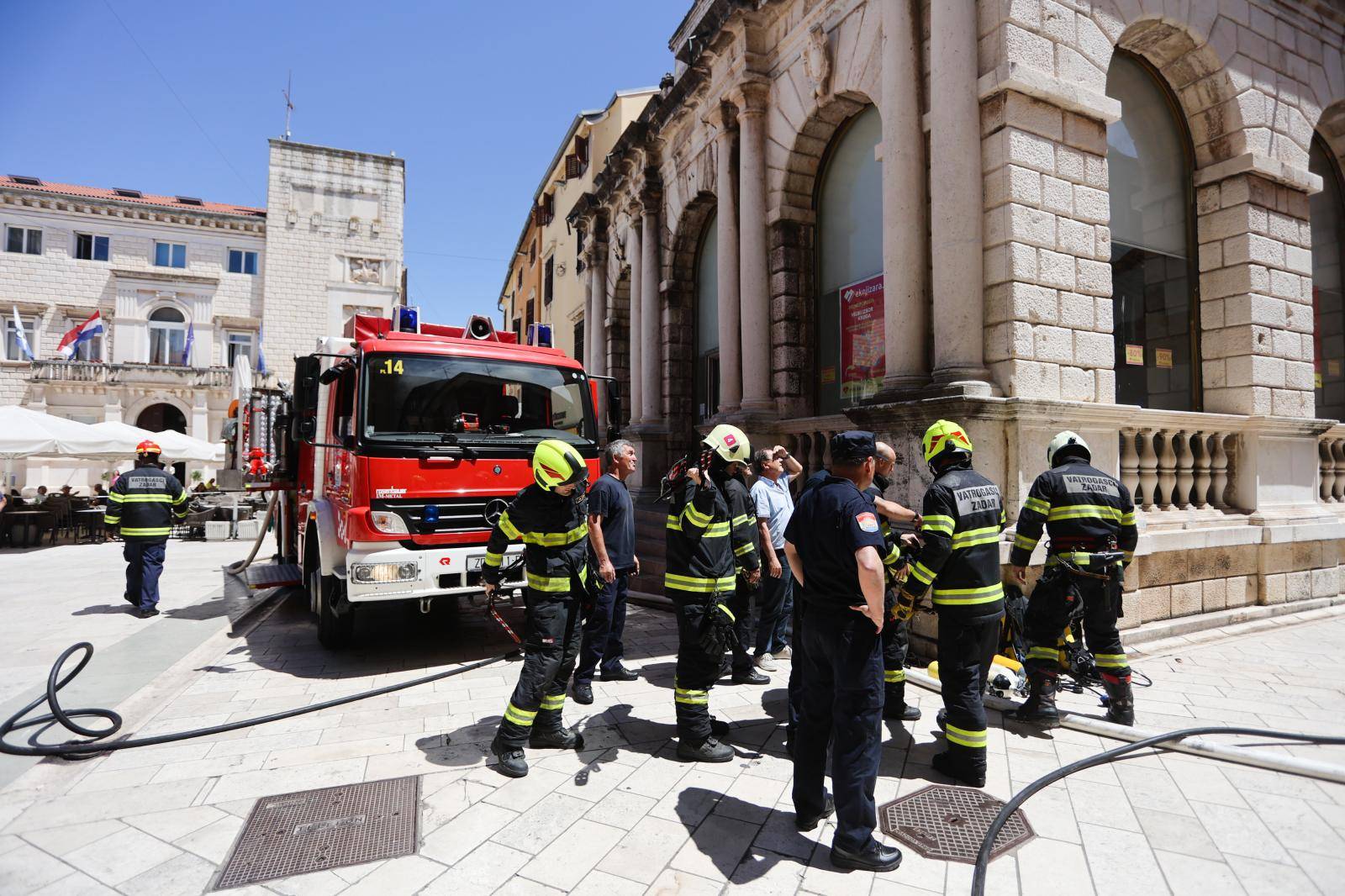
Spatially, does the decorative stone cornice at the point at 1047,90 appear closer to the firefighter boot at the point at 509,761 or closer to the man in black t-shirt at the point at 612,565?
the man in black t-shirt at the point at 612,565

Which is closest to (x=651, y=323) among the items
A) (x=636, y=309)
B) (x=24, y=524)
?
(x=636, y=309)

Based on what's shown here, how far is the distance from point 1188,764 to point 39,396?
41.2 metres

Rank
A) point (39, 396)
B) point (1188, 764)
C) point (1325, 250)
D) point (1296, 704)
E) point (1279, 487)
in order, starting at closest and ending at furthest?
point (1188, 764) → point (1296, 704) → point (1279, 487) → point (1325, 250) → point (39, 396)

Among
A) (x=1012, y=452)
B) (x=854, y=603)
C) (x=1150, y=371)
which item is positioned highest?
(x=1150, y=371)

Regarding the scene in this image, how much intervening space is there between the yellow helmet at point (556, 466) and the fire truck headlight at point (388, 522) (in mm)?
2085

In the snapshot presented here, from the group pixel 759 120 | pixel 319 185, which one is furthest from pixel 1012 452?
pixel 319 185

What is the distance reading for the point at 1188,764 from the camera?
3.85 meters

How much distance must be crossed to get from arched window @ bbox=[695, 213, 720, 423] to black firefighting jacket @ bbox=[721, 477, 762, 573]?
780cm

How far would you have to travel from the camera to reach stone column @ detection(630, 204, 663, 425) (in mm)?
13664

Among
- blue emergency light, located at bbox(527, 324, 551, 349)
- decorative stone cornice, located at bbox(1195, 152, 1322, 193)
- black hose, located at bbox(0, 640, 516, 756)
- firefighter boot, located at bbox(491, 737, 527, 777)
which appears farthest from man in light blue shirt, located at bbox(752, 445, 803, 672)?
decorative stone cornice, located at bbox(1195, 152, 1322, 193)

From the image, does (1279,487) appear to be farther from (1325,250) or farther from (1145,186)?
(1325,250)

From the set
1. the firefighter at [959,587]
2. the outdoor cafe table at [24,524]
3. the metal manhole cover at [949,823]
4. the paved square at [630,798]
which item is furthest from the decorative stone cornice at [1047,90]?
the outdoor cafe table at [24,524]

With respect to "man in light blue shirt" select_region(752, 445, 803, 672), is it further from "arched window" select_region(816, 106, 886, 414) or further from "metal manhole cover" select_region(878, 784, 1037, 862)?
"arched window" select_region(816, 106, 886, 414)

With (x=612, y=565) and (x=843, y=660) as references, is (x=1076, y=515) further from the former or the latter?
(x=612, y=565)
